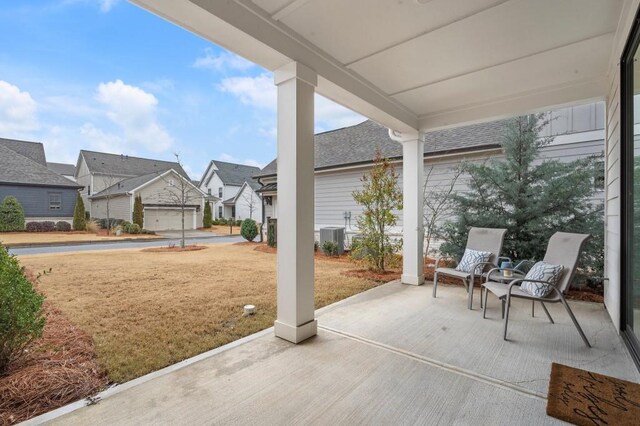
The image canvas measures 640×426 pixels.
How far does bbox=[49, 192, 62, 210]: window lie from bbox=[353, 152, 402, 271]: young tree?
7.42 metres

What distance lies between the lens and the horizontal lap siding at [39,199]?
5707 millimetres

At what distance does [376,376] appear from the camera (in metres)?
2.11

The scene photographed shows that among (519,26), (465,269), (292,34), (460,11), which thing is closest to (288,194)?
(292,34)

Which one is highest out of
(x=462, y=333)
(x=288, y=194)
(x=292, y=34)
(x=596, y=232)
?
(x=292, y=34)

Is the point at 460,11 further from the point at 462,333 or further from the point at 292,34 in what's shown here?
the point at 462,333

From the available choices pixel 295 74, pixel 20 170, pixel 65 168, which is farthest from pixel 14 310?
pixel 65 168

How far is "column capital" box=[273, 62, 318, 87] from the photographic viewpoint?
266 cm

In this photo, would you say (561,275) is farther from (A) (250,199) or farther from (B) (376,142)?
(A) (250,199)

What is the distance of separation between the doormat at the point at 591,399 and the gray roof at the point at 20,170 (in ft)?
27.8

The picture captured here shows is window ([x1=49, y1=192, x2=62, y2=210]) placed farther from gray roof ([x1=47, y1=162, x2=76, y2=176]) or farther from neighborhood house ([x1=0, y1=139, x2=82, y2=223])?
gray roof ([x1=47, y1=162, x2=76, y2=176])

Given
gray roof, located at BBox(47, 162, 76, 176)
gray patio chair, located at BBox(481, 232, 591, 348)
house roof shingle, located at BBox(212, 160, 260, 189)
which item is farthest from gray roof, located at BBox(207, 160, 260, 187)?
gray patio chair, located at BBox(481, 232, 591, 348)

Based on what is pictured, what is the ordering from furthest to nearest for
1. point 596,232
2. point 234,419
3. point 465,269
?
point 596,232
point 465,269
point 234,419

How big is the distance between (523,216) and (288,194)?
4.39 meters

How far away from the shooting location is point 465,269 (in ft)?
13.3
